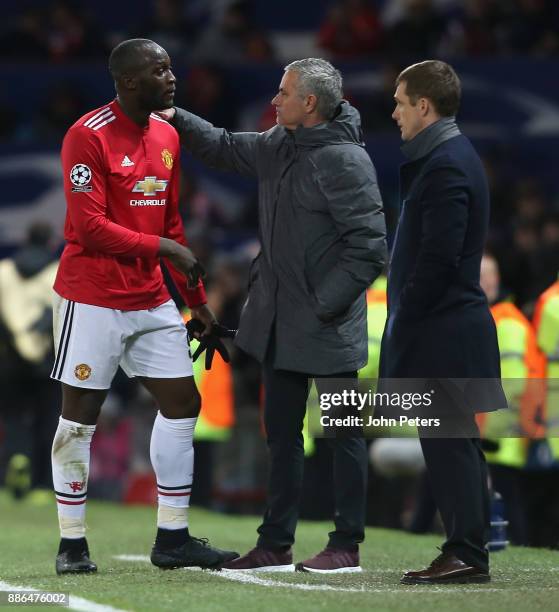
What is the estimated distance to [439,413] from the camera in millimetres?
6484

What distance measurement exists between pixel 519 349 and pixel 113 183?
2999 mm

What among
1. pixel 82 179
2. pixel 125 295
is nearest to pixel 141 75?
pixel 82 179

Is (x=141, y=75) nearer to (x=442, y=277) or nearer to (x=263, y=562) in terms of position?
(x=442, y=277)

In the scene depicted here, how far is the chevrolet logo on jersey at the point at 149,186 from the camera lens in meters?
6.85

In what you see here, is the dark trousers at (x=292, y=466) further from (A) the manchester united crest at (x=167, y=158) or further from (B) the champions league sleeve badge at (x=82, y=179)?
(B) the champions league sleeve badge at (x=82, y=179)

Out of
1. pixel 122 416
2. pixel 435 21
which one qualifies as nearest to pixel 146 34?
pixel 435 21

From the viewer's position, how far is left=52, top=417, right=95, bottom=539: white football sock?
22.6 feet

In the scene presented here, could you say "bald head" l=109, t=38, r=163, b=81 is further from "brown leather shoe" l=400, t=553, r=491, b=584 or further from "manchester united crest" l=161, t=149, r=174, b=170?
"brown leather shoe" l=400, t=553, r=491, b=584

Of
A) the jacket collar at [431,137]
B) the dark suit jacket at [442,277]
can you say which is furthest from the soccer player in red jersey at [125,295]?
the jacket collar at [431,137]

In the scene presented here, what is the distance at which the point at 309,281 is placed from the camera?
685 cm

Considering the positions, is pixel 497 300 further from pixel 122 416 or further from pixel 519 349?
pixel 122 416

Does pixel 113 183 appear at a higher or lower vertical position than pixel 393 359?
higher

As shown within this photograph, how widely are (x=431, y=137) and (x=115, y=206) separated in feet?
4.60

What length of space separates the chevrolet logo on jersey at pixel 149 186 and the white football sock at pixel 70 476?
3.43 ft
